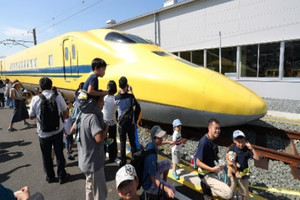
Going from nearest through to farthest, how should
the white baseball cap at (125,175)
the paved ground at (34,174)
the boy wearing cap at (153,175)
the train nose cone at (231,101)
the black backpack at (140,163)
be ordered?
1. the white baseball cap at (125,175)
2. the boy wearing cap at (153,175)
3. the black backpack at (140,163)
4. the paved ground at (34,174)
5. the train nose cone at (231,101)

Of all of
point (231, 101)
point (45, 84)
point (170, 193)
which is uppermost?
point (45, 84)

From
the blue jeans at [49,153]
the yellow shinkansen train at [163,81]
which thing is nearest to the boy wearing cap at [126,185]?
the blue jeans at [49,153]

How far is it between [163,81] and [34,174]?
321 centimetres

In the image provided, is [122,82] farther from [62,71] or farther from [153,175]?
[62,71]

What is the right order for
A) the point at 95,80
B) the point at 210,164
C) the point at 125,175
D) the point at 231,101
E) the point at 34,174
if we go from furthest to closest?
the point at 231,101 → the point at 34,174 → the point at 95,80 → the point at 210,164 → the point at 125,175

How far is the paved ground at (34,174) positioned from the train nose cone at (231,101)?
177cm

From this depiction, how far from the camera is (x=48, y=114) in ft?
12.0

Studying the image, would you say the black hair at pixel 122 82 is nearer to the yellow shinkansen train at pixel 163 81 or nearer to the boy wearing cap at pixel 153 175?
the yellow shinkansen train at pixel 163 81

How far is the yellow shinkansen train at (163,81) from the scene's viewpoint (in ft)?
14.4

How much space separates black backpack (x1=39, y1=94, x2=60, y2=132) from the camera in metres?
3.65

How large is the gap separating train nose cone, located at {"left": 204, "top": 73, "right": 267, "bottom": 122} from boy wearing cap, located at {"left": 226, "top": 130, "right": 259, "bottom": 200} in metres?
1.36

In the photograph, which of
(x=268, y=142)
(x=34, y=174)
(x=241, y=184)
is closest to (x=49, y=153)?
(x=34, y=174)

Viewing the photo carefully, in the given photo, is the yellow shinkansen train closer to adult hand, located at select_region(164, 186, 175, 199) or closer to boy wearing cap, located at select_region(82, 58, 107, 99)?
boy wearing cap, located at select_region(82, 58, 107, 99)

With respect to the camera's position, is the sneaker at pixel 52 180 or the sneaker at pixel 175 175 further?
the sneaker at pixel 52 180
